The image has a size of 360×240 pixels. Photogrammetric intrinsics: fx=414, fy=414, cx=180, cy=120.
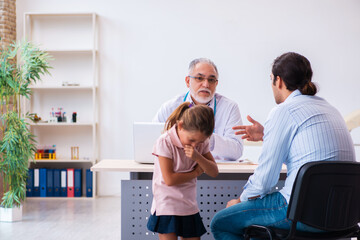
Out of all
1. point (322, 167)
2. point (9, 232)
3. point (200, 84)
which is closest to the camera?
point (322, 167)

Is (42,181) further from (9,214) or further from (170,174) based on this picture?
(170,174)

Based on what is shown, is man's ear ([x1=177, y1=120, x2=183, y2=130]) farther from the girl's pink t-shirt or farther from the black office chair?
the black office chair

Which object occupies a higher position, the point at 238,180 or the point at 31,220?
the point at 238,180

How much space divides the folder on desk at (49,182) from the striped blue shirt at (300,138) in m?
3.97

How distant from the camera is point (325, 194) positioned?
1.73m

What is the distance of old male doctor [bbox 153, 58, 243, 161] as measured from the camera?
2.84m

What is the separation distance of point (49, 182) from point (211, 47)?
273 centimetres

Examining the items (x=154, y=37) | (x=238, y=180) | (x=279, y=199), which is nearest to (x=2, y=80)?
(x=154, y=37)

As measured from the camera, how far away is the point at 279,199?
6.21 feet

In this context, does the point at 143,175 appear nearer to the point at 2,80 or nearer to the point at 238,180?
the point at 238,180

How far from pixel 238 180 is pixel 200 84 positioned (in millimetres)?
739

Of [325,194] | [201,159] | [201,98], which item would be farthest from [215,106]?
[325,194]

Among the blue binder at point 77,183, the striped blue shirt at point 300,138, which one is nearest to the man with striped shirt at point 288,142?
the striped blue shirt at point 300,138

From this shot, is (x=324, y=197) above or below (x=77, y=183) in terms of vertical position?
above
